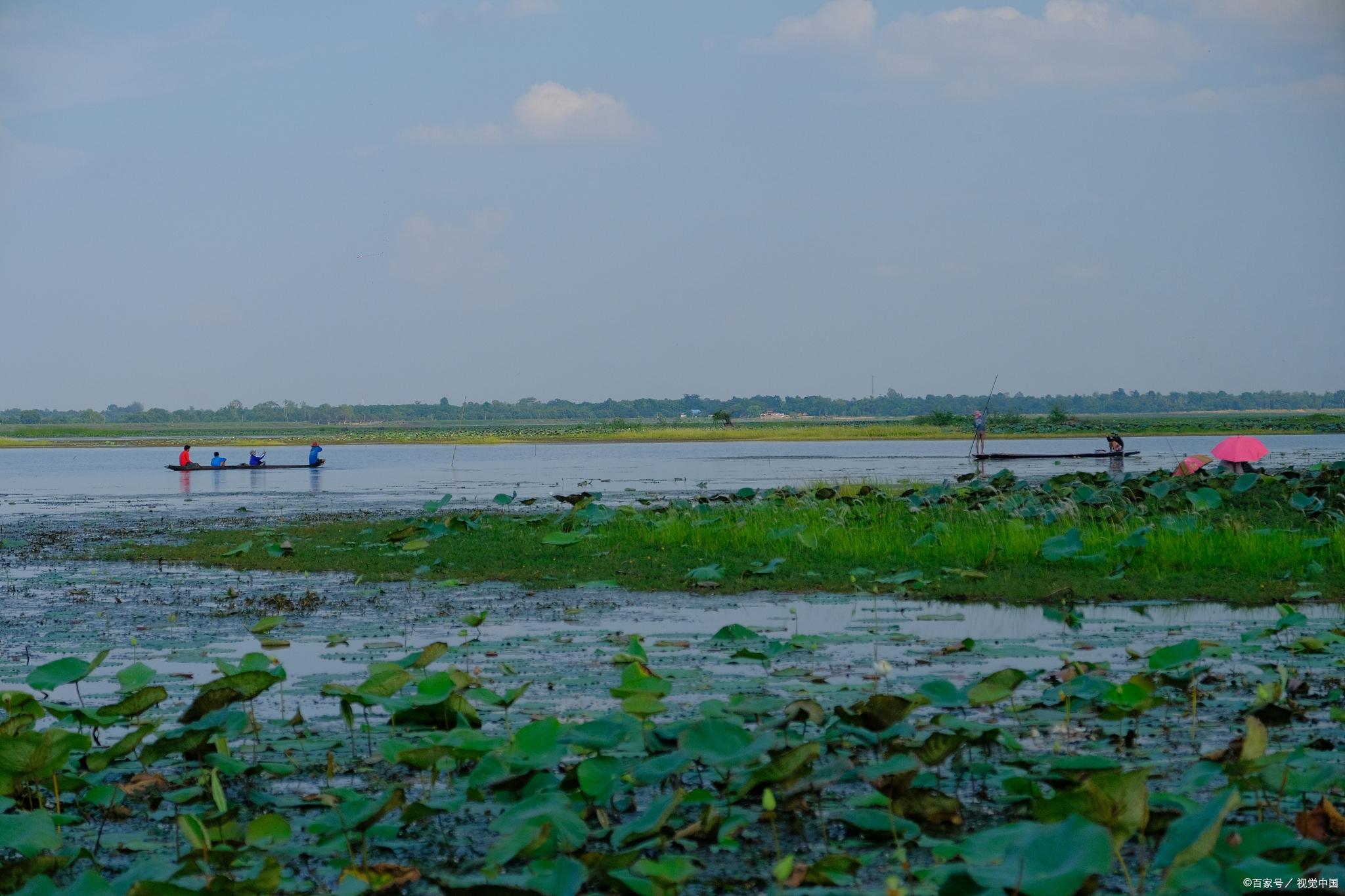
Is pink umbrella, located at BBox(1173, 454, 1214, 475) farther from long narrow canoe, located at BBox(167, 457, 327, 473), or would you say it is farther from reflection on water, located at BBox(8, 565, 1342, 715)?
long narrow canoe, located at BBox(167, 457, 327, 473)

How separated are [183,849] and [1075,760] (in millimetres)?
2902

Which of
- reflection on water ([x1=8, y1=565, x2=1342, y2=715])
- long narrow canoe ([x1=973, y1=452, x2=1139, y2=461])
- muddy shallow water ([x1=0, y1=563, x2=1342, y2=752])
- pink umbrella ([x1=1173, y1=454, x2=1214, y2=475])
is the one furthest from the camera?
long narrow canoe ([x1=973, y1=452, x2=1139, y2=461])

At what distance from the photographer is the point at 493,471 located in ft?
119

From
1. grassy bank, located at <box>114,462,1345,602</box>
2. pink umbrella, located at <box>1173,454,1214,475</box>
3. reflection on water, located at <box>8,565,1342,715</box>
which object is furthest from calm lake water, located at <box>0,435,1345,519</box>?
→ reflection on water, located at <box>8,565,1342,715</box>

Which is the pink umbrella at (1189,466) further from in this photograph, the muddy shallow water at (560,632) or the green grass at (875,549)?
A: the muddy shallow water at (560,632)

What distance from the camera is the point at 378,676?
4703mm

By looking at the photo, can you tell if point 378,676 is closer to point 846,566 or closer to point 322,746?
point 322,746

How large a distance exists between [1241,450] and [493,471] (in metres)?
23.7

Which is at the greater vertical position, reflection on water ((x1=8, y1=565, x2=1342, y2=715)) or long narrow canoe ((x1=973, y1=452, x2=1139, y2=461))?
long narrow canoe ((x1=973, y1=452, x2=1139, y2=461))

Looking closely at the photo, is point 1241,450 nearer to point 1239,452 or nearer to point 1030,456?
point 1239,452

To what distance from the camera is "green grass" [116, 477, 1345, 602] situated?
387 inches

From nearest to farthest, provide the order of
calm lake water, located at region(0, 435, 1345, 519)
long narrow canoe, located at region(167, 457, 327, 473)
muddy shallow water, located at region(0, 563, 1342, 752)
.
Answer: muddy shallow water, located at region(0, 563, 1342, 752) → calm lake water, located at region(0, 435, 1345, 519) → long narrow canoe, located at region(167, 457, 327, 473)

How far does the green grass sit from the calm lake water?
688cm

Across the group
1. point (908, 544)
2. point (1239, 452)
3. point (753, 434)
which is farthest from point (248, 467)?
point (753, 434)
